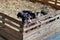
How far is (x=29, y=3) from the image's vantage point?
15.2 feet

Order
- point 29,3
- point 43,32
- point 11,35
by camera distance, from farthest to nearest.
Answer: point 29,3 < point 43,32 < point 11,35

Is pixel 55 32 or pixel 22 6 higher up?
pixel 22 6

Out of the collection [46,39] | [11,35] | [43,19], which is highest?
[43,19]

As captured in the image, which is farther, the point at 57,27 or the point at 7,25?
the point at 57,27

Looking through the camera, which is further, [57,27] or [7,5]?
[7,5]

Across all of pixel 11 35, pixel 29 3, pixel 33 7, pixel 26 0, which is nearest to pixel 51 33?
pixel 11 35

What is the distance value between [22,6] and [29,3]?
40 centimetres

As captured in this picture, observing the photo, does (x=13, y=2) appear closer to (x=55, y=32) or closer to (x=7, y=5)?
(x=7, y=5)

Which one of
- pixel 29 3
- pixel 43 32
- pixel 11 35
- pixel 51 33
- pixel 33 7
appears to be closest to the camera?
pixel 11 35

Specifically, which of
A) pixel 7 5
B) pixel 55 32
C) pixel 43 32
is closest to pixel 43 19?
pixel 43 32

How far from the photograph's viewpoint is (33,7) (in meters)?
4.27

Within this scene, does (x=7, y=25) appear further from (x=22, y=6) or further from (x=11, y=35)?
(x=22, y=6)

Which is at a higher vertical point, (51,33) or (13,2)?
(13,2)

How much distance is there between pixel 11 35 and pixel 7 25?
8.0 inches
